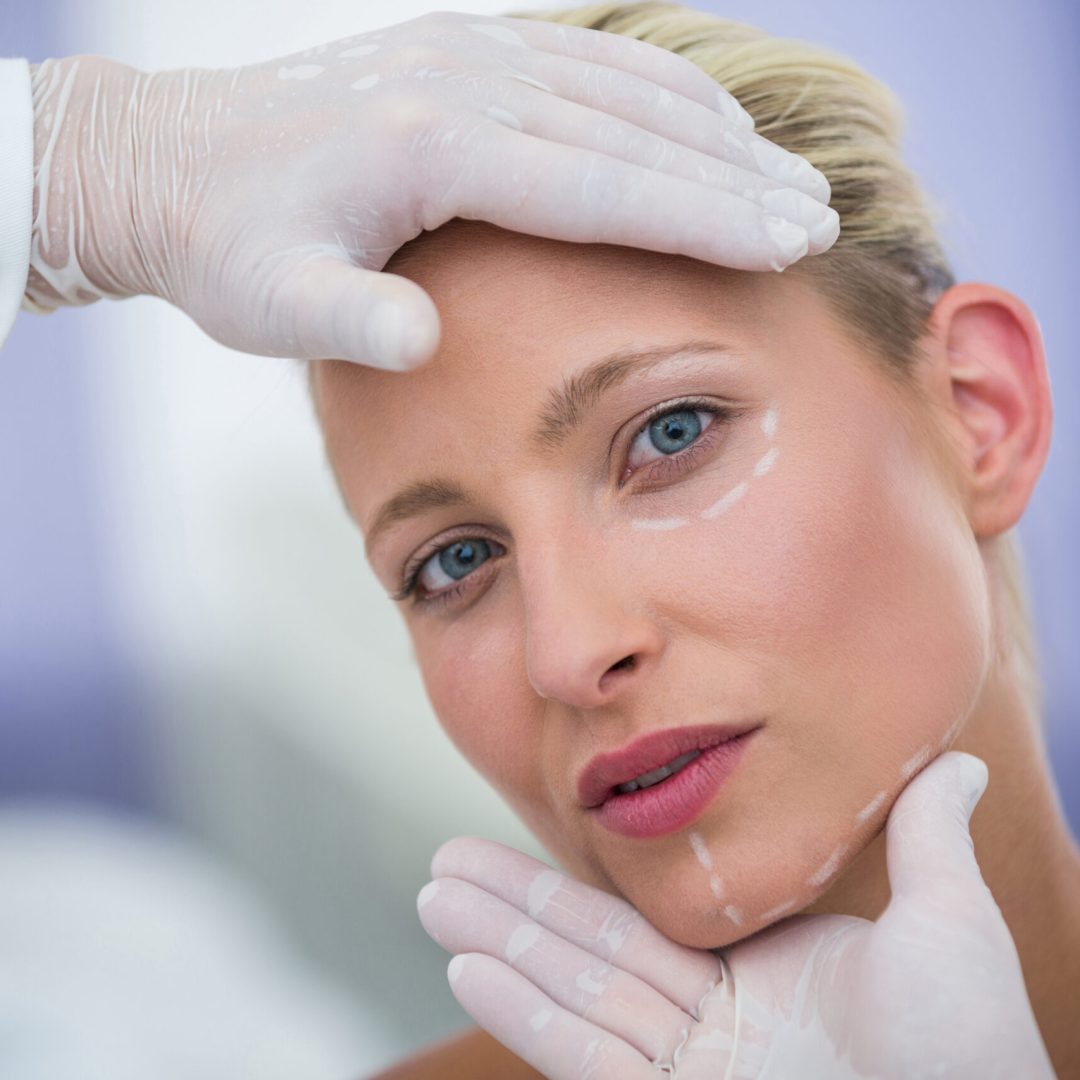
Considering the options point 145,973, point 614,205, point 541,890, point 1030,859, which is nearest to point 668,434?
point 614,205

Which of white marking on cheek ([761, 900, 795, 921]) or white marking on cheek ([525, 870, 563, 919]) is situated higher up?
white marking on cheek ([761, 900, 795, 921])

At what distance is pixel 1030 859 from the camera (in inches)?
62.0

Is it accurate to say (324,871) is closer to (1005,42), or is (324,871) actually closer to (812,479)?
(812,479)

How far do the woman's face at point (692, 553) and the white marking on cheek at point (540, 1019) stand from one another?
0.52 feet

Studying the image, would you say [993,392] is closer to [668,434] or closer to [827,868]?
[668,434]

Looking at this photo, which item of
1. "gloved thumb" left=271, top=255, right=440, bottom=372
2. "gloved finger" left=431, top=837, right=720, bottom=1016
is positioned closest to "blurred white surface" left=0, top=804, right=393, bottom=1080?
"gloved finger" left=431, top=837, right=720, bottom=1016

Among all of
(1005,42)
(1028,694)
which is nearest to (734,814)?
(1028,694)

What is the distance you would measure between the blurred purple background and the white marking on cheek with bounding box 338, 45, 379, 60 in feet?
3.89

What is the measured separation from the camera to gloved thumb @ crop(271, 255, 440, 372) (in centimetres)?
113

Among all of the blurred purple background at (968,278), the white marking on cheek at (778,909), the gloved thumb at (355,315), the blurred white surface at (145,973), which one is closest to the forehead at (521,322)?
the gloved thumb at (355,315)

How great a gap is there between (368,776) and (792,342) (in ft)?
5.57

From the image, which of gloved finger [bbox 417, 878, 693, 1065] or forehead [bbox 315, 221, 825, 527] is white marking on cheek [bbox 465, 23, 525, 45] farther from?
gloved finger [bbox 417, 878, 693, 1065]

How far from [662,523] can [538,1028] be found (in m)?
0.58

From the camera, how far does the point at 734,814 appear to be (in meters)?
1.23
